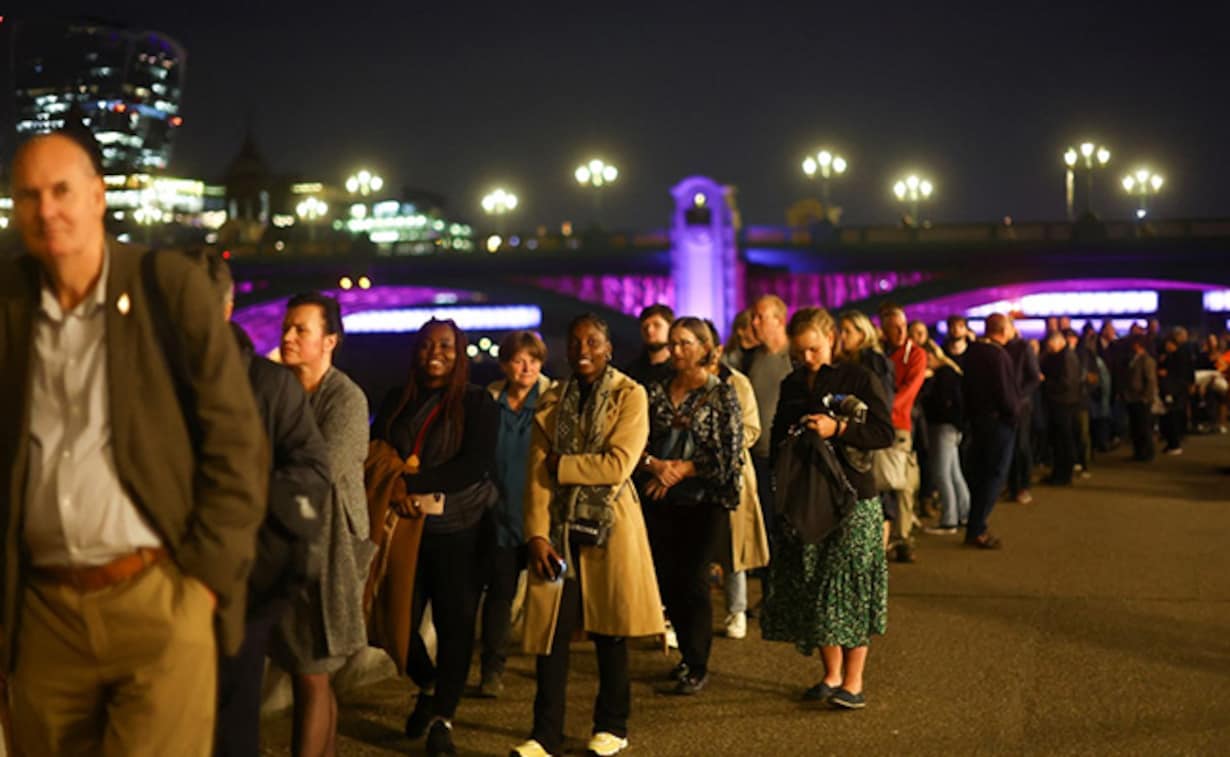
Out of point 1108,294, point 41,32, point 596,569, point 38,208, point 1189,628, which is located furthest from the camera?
point 41,32

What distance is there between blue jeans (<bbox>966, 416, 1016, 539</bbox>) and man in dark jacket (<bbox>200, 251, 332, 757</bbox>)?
8511 millimetres

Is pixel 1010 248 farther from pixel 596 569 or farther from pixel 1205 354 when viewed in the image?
pixel 596 569

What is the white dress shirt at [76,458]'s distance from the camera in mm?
3051

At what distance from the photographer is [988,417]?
12227 mm

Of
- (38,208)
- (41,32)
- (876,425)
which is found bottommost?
(876,425)

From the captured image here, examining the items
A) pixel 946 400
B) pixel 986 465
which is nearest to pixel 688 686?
pixel 986 465

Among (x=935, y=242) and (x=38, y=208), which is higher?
(x=935, y=242)

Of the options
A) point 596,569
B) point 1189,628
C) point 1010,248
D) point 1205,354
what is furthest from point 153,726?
point 1010,248

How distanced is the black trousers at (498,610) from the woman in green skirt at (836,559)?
1.23m

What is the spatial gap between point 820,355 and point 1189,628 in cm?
294

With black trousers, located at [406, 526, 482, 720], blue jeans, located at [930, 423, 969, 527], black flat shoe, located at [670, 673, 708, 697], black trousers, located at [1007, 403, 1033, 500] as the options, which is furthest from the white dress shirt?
black trousers, located at [1007, 403, 1033, 500]

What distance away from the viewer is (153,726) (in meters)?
3.15

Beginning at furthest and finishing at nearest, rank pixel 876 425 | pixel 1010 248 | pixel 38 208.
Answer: pixel 1010 248, pixel 876 425, pixel 38 208

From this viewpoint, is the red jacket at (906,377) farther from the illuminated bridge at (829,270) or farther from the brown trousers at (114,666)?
the illuminated bridge at (829,270)
